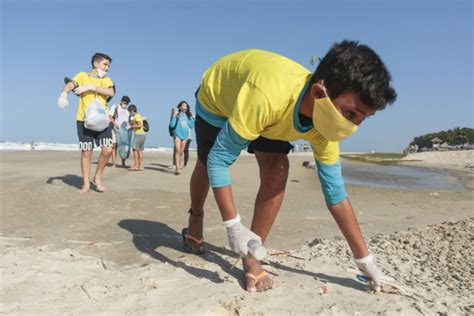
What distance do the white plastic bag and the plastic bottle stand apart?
4.45 m

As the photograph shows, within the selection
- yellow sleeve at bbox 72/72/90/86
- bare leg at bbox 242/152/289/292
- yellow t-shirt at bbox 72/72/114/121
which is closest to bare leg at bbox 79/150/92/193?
yellow t-shirt at bbox 72/72/114/121

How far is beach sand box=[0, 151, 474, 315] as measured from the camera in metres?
2.36

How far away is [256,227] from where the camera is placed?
10.1 ft

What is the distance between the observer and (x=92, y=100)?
6309mm

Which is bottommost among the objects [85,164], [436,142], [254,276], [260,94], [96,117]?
[436,142]

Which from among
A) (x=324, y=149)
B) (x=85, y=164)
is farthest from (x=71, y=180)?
(x=324, y=149)

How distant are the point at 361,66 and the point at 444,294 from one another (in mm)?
1446

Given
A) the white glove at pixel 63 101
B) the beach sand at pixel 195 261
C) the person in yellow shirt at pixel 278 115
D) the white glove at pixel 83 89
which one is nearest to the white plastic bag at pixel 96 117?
the white glove at pixel 83 89

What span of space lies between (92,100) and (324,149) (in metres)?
4.45

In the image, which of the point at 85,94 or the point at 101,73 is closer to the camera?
the point at 85,94

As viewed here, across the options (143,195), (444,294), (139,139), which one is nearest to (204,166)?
(444,294)

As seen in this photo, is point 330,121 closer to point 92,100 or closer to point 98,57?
point 92,100

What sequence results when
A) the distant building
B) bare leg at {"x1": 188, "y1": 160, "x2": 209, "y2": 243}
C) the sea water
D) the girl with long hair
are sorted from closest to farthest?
bare leg at {"x1": 188, "y1": 160, "x2": 209, "y2": 243} < the sea water < the girl with long hair < the distant building

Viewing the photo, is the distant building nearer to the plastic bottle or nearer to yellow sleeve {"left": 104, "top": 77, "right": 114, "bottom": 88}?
yellow sleeve {"left": 104, "top": 77, "right": 114, "bottom": 88}
